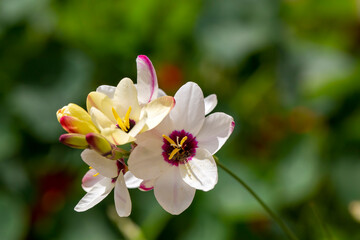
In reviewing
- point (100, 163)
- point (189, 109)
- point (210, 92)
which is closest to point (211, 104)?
point (189, 109)

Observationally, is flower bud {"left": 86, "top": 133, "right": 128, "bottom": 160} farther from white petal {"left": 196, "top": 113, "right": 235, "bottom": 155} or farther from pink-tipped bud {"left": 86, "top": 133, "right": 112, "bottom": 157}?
white petal {"left": 196, "top": 113, "right": 235, "bottom": 155}

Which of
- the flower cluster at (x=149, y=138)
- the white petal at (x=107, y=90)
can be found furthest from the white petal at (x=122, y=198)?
the white petal at (x=107, y=90)

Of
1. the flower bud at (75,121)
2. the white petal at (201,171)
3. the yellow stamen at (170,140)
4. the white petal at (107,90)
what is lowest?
the white petal at (201,171)

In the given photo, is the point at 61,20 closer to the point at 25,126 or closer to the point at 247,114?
the point at 25,126

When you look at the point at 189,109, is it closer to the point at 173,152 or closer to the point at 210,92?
the point at 173,152

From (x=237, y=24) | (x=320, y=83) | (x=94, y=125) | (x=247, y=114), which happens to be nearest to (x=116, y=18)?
(x=237, y=24)

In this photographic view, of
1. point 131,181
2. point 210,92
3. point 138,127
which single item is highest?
point 138,127

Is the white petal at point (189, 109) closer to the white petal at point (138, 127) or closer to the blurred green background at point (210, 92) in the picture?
the white petal at point (138, 127)
